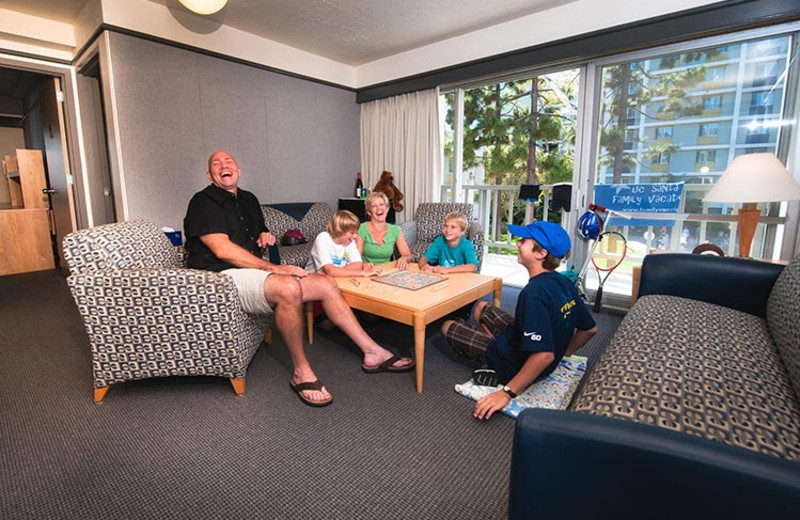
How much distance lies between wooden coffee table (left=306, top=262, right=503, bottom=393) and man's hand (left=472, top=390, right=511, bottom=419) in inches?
14.2

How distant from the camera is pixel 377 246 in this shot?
2.94 metres

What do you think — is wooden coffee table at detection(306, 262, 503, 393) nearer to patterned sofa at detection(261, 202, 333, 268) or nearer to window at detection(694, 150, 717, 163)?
patterned sofa at detection(261, 202, 333, 268)

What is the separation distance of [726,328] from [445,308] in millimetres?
1215

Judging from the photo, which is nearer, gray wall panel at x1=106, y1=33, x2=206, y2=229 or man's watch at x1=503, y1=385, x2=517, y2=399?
man's watch at x1=503, y1=385, x2=517, y2=399

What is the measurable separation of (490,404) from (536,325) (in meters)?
0.43

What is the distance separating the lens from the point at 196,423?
1841 millimetres

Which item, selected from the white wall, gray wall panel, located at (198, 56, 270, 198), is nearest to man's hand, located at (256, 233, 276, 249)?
gray wall panel, located at (198, 56, 270, 198)

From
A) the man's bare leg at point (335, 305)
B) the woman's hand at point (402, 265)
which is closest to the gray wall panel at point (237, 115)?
the woman's hand at point (402, 265)

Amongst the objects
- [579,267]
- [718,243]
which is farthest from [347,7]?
[718,243]

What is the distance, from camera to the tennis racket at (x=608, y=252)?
354 centimetres

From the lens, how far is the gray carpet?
1.39 metres

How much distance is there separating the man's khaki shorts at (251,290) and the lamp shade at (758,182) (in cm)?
271

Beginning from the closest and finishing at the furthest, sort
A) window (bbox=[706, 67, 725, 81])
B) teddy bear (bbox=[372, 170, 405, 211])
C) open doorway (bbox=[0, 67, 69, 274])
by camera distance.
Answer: window (bbox=[706, 67, 725, 81]) < open doorway (bbox=[0, 67, 69, 274]) < teddy bear (bbox=[372, 170, 405, 211])

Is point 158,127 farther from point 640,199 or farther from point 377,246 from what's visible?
point 640,199
